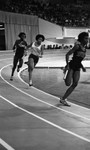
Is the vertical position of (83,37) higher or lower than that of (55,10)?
lower

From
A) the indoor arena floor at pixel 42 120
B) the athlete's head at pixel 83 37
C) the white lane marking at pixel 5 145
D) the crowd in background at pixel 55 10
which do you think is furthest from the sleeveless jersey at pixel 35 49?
the crowd in background at pixel 55 10

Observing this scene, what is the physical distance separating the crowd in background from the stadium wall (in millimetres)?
761

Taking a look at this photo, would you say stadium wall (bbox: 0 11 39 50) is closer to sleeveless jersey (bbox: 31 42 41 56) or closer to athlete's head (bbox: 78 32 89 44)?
sleeveless jersey (bbox: 31 42 41 56)

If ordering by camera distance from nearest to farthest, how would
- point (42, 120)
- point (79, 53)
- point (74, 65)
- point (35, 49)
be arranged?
point (42, 120), point (79, 53), point (74, 65), point (35, 49)

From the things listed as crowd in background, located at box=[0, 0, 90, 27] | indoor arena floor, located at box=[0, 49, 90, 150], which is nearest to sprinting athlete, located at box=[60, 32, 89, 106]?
indoor arena floor, located at box=[0, 49, 90, 150]

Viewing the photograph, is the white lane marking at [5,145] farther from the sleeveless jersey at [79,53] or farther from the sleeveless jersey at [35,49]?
the sleeveless jersey at [35,49]

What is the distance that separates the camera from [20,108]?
6367mm

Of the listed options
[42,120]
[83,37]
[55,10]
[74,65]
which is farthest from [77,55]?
[55,10]

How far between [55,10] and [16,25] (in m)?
5.89

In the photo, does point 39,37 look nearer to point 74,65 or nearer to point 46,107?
point 74,65

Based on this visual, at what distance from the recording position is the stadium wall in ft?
93.6

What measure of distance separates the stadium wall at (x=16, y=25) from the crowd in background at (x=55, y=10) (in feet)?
2.50

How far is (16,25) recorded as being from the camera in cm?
3005

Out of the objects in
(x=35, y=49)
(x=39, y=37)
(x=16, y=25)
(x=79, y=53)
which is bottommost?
(x=35, y=49)
